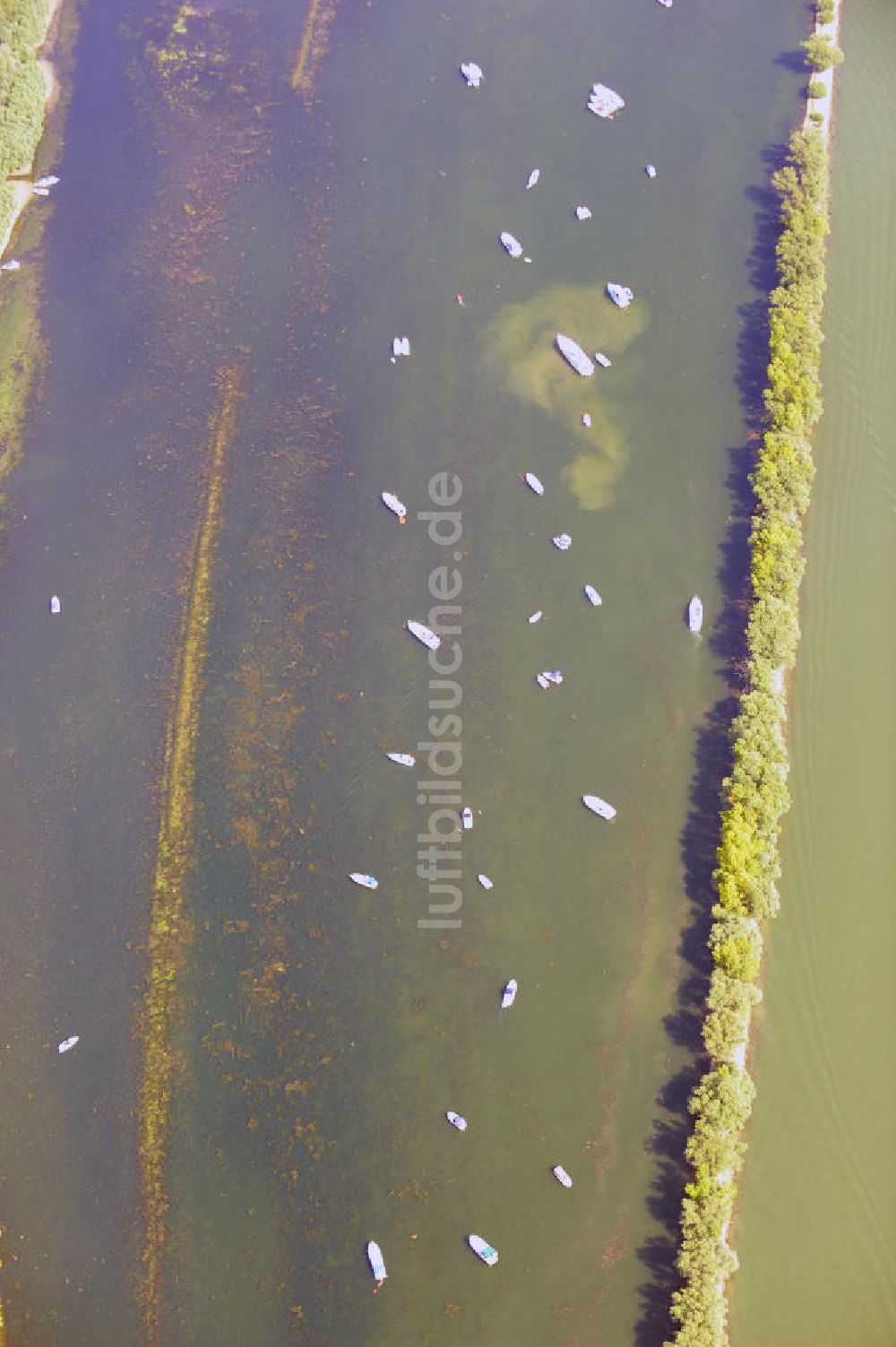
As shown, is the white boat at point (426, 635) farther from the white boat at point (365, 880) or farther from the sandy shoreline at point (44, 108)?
the sandy shoreline at point (44, 108)

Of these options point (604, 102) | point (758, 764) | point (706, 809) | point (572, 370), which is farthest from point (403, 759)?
point (604, 102)

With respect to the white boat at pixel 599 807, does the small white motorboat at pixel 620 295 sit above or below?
above

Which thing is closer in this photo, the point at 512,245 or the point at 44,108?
the point at 512,245

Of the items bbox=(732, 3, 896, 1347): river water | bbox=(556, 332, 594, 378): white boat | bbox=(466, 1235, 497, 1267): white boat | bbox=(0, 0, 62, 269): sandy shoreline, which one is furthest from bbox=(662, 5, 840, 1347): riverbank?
bbox=(0, 0, 62, 269): sandy shoreline

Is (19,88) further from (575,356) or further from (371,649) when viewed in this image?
(371,649)

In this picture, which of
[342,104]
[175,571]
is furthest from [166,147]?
[175,571]

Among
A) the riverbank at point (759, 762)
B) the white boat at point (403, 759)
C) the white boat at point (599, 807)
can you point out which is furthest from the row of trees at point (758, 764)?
Answer: the white boat at point (403, 759)

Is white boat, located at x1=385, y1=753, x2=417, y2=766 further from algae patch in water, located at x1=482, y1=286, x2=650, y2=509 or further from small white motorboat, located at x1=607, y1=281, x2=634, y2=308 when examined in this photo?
small white motorboat, located at x1=607, y1=281, x2=634, y2=308
